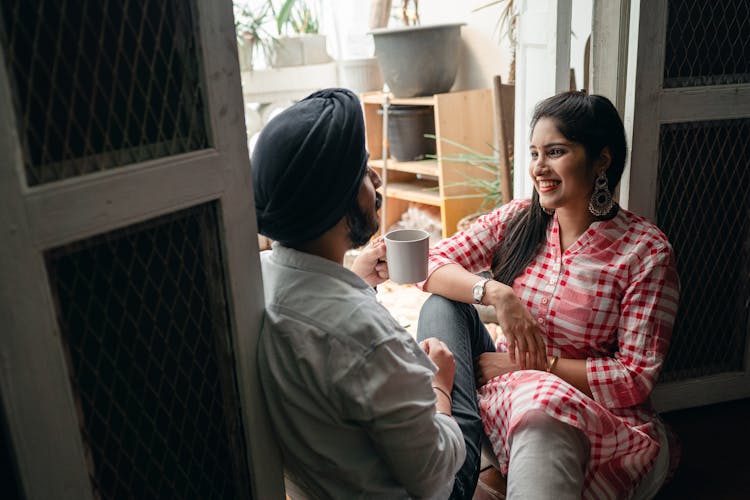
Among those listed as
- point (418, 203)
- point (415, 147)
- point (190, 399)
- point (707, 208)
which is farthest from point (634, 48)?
point (418, 203)

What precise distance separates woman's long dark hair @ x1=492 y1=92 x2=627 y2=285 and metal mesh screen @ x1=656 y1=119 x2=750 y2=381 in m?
0.25

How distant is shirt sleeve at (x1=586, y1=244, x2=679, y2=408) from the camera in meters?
1.44

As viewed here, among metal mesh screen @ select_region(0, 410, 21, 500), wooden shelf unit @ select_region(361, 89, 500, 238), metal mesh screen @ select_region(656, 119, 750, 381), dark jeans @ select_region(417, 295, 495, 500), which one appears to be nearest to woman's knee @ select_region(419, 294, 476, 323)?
dark jeans @ select_region(417, 295, 495, 500)

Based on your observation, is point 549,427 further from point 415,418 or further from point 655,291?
point 415,418

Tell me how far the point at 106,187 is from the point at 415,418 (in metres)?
0.56

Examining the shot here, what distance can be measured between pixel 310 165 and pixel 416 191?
2906mm

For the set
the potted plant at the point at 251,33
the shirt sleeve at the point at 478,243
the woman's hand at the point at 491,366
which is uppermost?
the potted plant at the point at 251,33

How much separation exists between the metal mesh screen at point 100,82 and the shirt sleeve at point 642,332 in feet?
3.22

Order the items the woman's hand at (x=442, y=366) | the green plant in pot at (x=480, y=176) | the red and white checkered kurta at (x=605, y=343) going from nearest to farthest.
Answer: the woman's hand at (x=442, y=366)
the red and white checkered kurta at (x=605, y=343)
the green plant in pot at (x=480, y=176)

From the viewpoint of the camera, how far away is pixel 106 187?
32.1 inches

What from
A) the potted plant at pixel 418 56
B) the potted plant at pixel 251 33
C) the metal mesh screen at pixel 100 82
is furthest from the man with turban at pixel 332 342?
the potted plant at pixel 251 33

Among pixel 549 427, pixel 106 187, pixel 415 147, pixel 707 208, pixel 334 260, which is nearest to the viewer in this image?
pixel 106 187

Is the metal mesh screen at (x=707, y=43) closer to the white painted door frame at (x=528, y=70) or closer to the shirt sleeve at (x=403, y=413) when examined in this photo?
the white painted door frame at (x=528, y=70)

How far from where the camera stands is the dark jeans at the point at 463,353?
1349 mm
